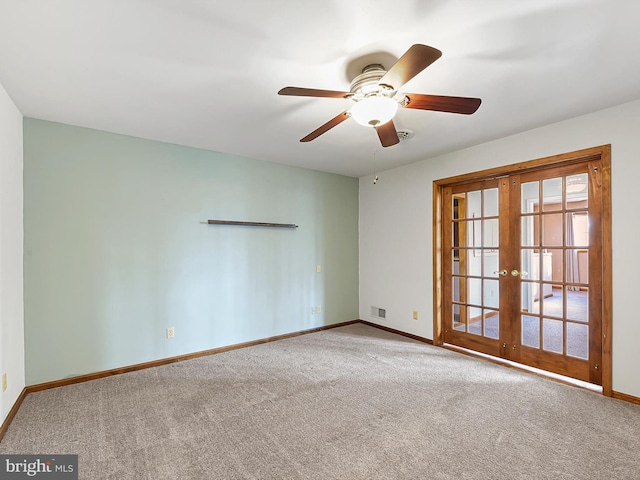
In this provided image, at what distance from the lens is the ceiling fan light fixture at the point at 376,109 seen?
1.78 metres

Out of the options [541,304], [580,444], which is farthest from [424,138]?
[580,444]

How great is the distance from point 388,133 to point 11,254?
9.66 feet

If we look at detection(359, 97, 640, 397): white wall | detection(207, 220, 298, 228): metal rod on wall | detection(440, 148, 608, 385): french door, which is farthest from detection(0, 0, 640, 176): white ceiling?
detection(207, 220, 298, 228): metal rod on wall

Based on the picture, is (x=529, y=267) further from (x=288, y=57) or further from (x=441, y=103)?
(x=288, y=57)

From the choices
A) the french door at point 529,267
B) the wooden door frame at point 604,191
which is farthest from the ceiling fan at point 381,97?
the french door at point 529,267

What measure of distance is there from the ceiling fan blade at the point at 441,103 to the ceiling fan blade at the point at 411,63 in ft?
0.49

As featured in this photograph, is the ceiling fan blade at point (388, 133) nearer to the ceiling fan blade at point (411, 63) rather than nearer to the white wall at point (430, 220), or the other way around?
the ceiling fan blade at point (411, 63)

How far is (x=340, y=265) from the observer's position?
4.85 meters

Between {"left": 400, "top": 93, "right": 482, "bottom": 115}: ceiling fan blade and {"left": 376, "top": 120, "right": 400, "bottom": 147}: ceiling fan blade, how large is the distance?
0.22 m

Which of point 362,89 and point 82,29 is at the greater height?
point 82,29

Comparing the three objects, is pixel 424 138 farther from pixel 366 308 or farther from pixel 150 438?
pixel 150 438

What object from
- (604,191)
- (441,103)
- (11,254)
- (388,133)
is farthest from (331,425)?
(604,191)

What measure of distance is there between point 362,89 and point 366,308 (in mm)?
3676

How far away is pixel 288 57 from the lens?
1.83 meters
